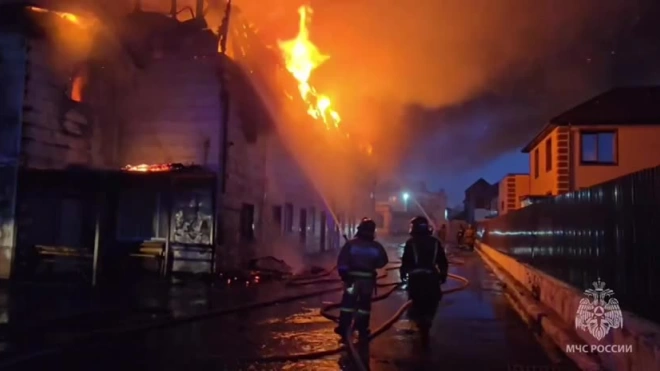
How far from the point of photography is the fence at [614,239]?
19.6ft

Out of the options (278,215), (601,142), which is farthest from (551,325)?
(601,142)

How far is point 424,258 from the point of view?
9453mm

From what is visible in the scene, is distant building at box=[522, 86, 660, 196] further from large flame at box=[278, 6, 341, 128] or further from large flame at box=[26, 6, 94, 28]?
large flame at box=[26, 6, 94, 28]

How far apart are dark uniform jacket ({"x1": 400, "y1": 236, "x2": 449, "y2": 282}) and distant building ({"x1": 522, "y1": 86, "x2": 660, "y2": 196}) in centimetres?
1833

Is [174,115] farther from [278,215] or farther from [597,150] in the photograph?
[597,150]

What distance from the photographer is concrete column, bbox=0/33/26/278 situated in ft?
49.6

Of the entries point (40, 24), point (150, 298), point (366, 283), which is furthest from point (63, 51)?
point (366, 283)

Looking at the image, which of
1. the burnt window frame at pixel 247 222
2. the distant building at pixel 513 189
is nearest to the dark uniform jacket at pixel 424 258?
the burnt window frame at pixel 247 222

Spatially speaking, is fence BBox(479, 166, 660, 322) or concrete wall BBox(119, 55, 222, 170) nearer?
fence BBox(479, 166, 660, 322)

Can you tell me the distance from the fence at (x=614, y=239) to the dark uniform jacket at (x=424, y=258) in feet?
6.24

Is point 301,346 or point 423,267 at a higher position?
point 423,267

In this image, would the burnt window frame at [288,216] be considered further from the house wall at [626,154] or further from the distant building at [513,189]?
the distant building at [513,189]

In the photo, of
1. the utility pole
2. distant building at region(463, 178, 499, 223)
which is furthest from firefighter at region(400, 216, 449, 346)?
distant building at region(463, 178, 499, 223)

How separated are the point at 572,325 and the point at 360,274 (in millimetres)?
2976
